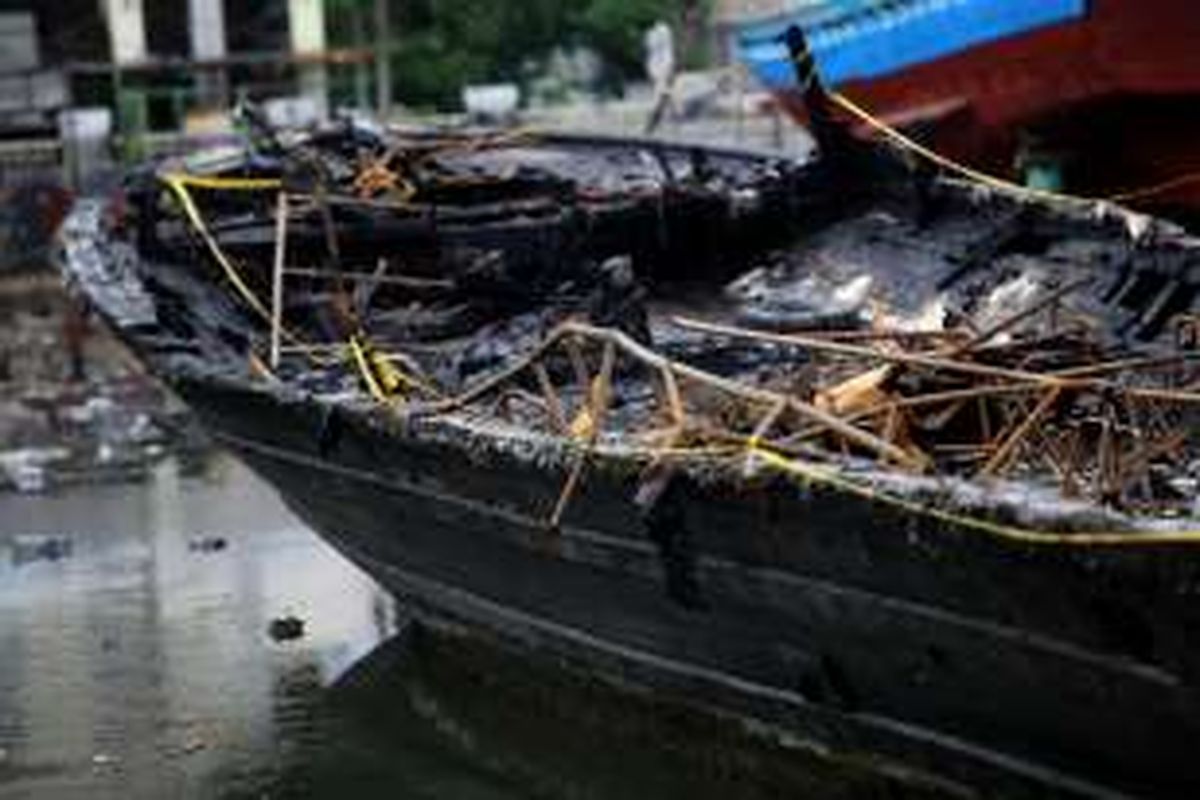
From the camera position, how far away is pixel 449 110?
31.0 metres

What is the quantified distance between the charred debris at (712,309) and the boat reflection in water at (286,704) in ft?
3.31

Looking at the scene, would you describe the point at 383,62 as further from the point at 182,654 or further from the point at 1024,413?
the point at 1024,413

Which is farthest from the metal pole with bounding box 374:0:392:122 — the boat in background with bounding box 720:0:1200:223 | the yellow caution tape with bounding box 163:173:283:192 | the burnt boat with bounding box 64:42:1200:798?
the yellow caution tape with bounding box 163:173:283:192

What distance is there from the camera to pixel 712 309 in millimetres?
10391

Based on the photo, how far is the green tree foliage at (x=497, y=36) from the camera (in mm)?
30953

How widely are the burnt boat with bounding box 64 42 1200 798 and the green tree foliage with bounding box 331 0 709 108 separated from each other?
1901 cm

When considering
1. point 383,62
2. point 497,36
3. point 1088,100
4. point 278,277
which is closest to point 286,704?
Answer: point 278,277

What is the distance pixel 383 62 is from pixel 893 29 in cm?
1696

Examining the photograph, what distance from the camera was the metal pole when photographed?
30.1 metres

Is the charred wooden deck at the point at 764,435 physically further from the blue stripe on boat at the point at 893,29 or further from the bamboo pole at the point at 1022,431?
the blue stripe on boat at the point at 893,29

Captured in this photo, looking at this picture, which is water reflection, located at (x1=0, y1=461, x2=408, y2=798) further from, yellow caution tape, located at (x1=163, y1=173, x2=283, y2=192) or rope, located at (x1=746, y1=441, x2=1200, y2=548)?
rope, located at (x1=746, y1=441, x2=1200, y2=548)

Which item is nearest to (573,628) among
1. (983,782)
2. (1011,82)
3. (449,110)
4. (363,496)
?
(363,496)

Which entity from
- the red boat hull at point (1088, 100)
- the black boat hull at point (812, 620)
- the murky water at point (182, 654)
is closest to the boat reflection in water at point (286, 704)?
the murky water at point (182, 654)

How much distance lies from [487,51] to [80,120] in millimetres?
6362
